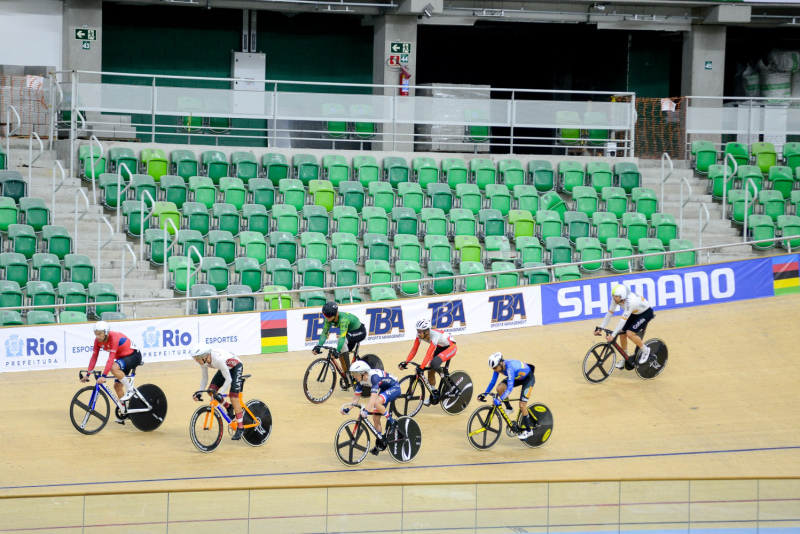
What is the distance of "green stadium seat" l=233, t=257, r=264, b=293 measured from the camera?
1806 cm

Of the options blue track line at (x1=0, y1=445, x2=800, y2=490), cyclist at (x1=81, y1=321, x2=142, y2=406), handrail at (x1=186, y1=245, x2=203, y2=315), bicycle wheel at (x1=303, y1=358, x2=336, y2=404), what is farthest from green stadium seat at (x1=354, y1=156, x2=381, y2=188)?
blue track line at (x1=0, y1=445, x2=800, y2=490)

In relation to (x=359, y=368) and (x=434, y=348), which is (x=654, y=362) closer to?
(x=434, y=348)

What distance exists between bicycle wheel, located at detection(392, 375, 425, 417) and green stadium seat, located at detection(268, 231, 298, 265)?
4.87m

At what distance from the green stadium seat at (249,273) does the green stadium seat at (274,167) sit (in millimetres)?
3426

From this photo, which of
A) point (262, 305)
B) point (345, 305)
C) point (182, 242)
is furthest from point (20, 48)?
point (345, 305)

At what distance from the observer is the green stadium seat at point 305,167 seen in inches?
834

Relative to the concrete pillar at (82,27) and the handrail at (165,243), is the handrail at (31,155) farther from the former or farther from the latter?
the handrail at (165,243)

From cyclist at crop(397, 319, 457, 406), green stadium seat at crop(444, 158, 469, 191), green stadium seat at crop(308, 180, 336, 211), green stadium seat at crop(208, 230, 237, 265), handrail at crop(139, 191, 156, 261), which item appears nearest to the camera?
cyclist at crop(397, 319, 457, 406)

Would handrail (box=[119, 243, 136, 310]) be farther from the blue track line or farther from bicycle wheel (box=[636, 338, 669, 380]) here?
bicycle wheel (box=[636, 338, 669, 380])

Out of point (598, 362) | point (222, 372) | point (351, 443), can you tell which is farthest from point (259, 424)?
point (598, 362)

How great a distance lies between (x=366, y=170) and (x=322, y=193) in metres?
1.41

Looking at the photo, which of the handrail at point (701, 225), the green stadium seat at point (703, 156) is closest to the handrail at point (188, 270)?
the handrail at point (701, 225)

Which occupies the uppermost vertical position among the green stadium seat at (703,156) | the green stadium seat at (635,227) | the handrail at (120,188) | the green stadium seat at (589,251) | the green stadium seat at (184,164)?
the green stadium seat at (703,156)

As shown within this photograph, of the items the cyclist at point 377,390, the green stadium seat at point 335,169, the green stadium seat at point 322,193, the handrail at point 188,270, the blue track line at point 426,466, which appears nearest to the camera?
the blue track line at point 426,466
